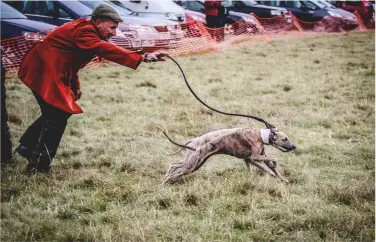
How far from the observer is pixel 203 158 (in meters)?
4.23

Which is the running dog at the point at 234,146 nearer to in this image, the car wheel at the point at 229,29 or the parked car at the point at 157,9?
the parked car at the point at 157,9

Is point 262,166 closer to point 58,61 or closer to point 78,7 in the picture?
point 58,61

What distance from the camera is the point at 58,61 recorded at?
161 inches

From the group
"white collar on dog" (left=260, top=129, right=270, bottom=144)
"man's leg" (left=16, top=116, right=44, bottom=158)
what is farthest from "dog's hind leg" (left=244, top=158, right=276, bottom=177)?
"man's leg" (left=16, top=116, right=44, bottom=158)

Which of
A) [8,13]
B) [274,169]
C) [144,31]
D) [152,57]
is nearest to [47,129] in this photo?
[152,57]

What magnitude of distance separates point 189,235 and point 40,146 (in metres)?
1.92

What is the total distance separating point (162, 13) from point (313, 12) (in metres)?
7.81

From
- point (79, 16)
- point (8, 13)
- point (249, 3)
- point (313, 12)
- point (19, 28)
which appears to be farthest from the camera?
point (249, 3)

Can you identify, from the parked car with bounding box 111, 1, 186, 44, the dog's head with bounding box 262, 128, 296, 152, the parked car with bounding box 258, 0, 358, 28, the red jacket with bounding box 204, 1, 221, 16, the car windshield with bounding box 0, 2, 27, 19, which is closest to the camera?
the dog's head with bounding box 262, 128, 296, 152

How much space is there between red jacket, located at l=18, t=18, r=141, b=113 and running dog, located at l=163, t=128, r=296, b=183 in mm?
1167

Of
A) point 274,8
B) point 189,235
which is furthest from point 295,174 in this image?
point 274,8

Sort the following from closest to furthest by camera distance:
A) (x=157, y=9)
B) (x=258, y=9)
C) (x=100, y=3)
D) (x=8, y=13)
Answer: (x=8, y=13) < (x=100, y=3) < (x=157, y=9) < (x=258, y=9)

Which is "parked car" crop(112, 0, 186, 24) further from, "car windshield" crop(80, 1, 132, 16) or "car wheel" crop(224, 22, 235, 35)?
"car wheel" crop(224, 22, 235, 35)

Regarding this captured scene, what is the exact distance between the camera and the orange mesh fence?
9.27 m
